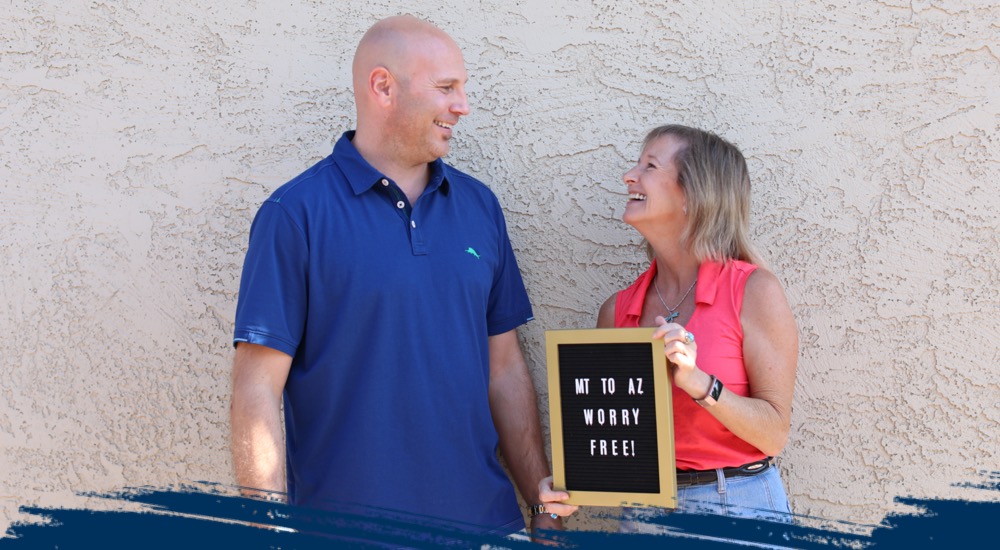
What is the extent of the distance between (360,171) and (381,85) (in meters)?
0.30

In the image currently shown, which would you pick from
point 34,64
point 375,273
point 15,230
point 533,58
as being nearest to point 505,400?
point 375,273

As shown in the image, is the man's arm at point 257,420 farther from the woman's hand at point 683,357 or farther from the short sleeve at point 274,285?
the woman's hand at point 683,357

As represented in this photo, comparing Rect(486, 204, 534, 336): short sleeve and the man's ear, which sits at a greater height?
the man's ear

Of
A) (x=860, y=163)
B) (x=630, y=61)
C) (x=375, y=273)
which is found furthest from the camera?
(x=630, y=61)

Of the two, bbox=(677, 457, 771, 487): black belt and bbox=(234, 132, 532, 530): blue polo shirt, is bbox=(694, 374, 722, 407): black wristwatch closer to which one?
bbox=(677, 457, 771, 487): black belt

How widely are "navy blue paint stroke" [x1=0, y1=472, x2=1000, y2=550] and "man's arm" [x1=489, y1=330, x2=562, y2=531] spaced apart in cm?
25

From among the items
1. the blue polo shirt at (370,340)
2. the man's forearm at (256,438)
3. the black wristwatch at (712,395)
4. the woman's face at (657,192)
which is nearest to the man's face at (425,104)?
the blue polo shirt at (370,340)

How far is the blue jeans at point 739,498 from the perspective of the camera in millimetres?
2766

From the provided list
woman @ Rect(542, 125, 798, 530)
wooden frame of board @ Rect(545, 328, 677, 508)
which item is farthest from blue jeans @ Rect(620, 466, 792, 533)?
wooden frame of board @ Rect(545, 328, 677, 508)

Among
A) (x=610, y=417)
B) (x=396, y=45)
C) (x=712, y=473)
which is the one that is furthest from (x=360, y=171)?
(x=712, y=473)

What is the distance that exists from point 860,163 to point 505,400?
1390mm

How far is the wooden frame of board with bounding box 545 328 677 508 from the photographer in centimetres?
263

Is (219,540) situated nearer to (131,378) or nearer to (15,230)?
(131,378)

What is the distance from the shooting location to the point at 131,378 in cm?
348
